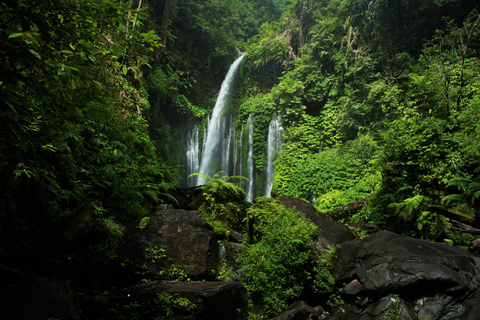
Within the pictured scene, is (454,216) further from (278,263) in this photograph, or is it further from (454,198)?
(278,263)

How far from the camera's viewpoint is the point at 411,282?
12.1ft

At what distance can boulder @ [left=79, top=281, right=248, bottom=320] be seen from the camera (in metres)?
3.04

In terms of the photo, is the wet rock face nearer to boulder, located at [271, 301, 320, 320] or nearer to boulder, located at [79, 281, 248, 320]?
boulder, located at [271, 301, 320, 320]

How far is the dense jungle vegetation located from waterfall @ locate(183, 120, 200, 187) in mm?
921

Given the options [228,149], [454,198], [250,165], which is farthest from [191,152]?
[454,198]

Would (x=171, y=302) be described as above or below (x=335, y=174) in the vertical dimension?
below

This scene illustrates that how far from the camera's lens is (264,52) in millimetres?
19594

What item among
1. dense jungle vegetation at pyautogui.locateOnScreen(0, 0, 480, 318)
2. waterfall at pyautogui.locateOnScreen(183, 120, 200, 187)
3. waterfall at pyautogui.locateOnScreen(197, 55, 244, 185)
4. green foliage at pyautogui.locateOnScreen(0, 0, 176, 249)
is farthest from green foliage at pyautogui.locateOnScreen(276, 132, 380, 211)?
waterfall at pyautogui.locateOnScreen(183, 120, 200, 187)

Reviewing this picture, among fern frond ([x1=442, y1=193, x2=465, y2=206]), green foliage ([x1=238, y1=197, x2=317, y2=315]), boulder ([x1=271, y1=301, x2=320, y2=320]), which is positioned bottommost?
boulder ([x1=271, y1=301, x2=320, y2=320])

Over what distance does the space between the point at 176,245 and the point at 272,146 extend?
11.9 metres

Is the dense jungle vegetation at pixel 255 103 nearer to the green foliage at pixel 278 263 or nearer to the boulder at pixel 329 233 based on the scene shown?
the boulder at pixel 329 233

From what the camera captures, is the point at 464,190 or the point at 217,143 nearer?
the point at 464,190

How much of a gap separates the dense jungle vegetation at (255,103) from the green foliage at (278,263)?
2631mm

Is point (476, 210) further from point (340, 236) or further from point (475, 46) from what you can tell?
point (475, 46)
